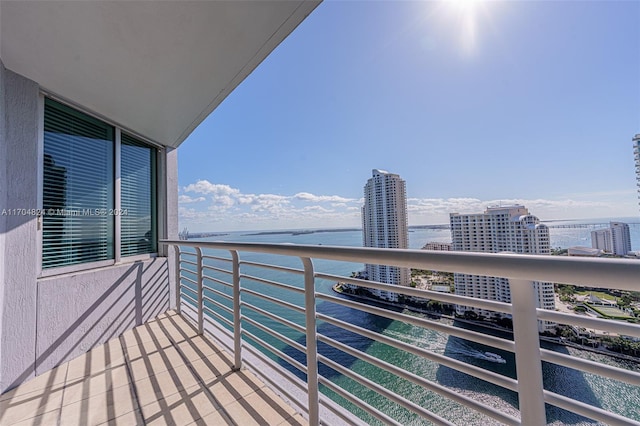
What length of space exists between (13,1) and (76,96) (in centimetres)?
108

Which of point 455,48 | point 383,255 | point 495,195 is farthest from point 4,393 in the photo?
point 495,195

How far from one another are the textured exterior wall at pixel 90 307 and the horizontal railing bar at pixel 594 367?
3.15m

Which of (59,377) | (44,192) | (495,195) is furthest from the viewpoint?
(495,195)

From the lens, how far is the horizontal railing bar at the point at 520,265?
1.41 ft

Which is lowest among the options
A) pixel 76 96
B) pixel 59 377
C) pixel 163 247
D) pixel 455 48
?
pixel 59 377

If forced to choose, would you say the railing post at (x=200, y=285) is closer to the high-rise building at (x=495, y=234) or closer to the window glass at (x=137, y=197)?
the window glass at (x=137, y=197)

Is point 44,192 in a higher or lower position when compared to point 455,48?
lower

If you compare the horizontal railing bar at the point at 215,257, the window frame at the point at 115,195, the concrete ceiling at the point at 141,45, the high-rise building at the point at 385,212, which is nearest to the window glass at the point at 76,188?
the window frame at the point at 115,195

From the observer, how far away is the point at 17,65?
1804 mm

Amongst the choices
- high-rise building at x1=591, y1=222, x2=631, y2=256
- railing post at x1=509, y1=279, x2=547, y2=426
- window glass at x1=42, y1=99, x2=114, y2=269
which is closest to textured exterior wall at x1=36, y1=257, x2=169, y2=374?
window glass at x1=42, y1=99, x2=114, y2=269

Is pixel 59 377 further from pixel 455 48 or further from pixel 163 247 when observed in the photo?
pixel 455 48

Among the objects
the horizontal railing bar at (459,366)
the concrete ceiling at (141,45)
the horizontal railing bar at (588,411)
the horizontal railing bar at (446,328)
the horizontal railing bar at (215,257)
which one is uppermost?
the concrete ceiling at (141,45)

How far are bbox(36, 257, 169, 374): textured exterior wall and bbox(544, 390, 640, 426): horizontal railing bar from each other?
314 centimetres

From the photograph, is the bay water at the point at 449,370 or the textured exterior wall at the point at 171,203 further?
the textured exterior wall at the point at 171,203
